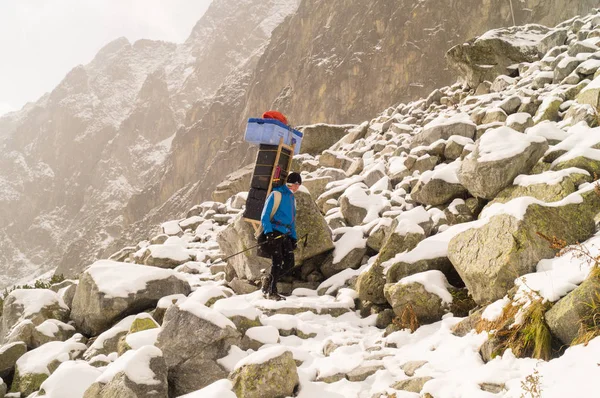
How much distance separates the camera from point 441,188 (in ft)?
24.0

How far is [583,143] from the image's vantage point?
19.9 ft

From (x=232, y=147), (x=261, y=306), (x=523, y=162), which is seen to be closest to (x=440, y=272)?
(x=523, y=162)

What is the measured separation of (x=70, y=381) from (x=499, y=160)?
6375 mm

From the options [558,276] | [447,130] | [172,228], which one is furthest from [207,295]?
[172,228]

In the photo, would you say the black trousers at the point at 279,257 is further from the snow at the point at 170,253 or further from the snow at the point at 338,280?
the snow at the point at 170,253

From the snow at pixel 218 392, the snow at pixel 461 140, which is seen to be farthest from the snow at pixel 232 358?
the snow at pixel 461 140

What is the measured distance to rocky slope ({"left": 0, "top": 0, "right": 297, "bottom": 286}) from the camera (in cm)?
15000

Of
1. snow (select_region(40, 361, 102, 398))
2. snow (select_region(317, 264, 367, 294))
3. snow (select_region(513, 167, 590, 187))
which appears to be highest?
snow (select_region(513, 167, 590, 187))

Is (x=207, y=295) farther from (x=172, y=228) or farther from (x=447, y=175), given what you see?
(x=172, y=228)

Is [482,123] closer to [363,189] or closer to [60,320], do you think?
[363,189]

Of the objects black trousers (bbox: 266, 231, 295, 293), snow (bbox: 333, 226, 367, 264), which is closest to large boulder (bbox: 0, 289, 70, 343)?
black trousers (bbox: 266, 231, 295, 293)

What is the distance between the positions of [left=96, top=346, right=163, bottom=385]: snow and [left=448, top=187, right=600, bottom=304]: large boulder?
359cm

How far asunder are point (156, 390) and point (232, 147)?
80.8 meters

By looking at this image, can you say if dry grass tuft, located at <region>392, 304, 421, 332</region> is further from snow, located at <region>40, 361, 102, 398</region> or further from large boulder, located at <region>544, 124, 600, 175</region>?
snow, located at <region>40, 361, 102, 398</region>
